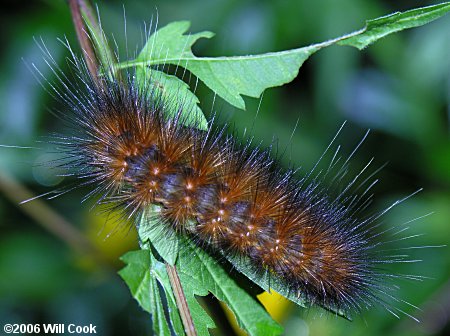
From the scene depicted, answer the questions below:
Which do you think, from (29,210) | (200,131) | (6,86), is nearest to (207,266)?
(200,131)

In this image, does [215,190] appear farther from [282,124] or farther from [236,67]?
[282,124]

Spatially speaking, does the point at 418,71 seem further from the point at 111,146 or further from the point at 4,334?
the point at 4,334

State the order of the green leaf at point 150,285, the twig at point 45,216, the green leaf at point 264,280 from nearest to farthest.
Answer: the green leaf at point 150,285, the green leaf at point 264,280, the twig at point 45,216

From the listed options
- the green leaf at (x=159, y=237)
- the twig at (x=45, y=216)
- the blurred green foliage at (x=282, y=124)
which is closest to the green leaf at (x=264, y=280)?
the green leaf at (x=159, y=237)

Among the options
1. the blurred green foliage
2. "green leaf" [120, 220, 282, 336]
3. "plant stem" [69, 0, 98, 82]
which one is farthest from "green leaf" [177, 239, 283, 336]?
the blurred green foliage

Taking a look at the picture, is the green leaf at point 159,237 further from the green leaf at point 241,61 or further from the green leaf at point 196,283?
the green leaf at point 241,61

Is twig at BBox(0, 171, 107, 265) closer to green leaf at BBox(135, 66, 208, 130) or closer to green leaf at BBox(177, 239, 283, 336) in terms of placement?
green leaf at BBox(135, 66, 208, 130)

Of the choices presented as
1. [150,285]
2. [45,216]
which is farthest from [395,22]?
[45,216]
